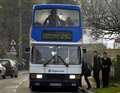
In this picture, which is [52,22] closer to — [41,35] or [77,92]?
[41,35]

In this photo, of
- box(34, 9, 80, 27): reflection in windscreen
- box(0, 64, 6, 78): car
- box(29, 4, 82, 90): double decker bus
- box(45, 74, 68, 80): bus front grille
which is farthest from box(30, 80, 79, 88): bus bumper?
box(0, 64, 6, 78): car

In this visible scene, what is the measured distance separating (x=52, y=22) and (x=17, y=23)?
2038 inches

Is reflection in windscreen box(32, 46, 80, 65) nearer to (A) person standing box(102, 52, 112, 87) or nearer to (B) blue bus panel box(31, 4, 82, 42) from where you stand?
(B) blue bus panel box(31, 4, 82, 42)

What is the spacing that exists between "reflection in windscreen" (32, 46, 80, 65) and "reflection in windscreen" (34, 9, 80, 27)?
133cm

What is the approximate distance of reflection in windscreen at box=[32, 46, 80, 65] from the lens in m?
27.4

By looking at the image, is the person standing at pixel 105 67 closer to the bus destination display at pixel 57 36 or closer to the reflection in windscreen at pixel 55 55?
the reflection in windscreen at pixel 55 55

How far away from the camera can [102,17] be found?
3169cm

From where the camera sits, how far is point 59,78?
90.0 ft

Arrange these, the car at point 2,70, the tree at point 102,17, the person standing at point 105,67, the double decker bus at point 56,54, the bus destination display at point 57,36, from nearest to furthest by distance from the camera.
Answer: the double decker bus at point 56,54 → the bus destination display at point 57,36 → the person standing at point 105,67 → the tree at point 102,17 → the car at point 2,70

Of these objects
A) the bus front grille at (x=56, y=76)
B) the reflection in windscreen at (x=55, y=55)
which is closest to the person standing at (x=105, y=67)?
the reflection in windscreen at (x=55, y=55)

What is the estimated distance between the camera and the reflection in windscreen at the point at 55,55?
27359mm

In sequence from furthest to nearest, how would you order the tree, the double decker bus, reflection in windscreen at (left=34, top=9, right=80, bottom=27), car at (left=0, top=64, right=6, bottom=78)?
1. car at (left=0, top=64, right=6, bottom=78)
2. the tree
3. reflection in windscreen at (left=34, top=9, right=80, bottom=27)
4. the double decker bus

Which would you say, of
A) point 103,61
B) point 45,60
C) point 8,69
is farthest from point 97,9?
point 8,69

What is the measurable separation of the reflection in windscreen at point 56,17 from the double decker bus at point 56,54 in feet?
0.17
